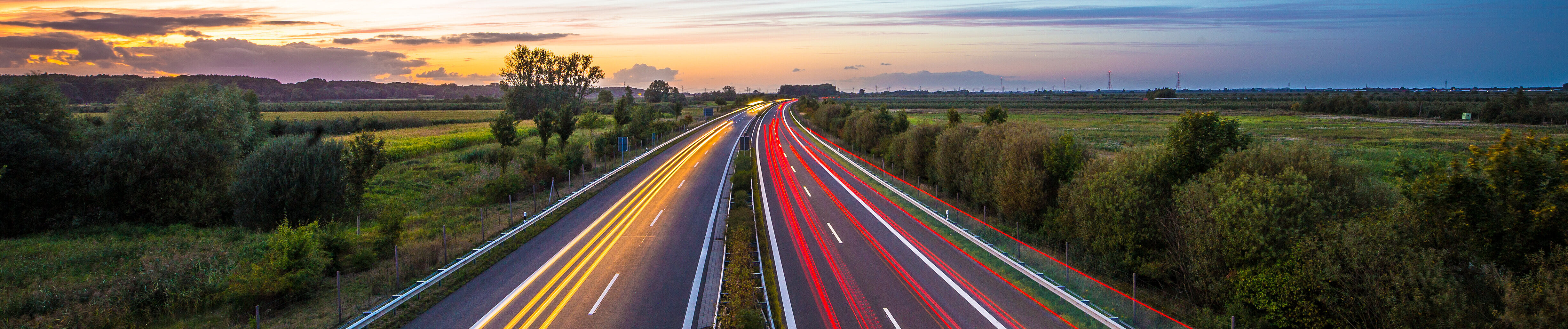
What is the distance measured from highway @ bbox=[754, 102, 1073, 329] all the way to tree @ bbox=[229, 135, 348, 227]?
17926 mm

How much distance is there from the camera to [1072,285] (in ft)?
58.1

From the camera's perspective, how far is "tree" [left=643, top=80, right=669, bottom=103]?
187125 mm

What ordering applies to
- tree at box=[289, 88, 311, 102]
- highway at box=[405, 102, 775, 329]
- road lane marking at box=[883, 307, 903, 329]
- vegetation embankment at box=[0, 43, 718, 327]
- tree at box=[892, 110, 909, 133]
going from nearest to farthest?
vegetation embankment at box=[0, 43, 718, 327], road lane marking at box=[883, 307, 903, 329], highway at box=[405, 102, 775, 329], tree at box=[892, 110, 909, 133], tree at box=[289, 88, 311, 102]

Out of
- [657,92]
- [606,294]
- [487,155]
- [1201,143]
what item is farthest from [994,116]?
[657,92]

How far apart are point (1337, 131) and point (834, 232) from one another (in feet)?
219

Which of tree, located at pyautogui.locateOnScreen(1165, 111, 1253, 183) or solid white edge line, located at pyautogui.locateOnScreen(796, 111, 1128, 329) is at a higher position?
tree, located at pyautogui.locateOnScreen(1165, 111, 1253, 183)

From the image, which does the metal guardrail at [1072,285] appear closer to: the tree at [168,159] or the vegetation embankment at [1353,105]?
the vegetation embankment at [1353,105]

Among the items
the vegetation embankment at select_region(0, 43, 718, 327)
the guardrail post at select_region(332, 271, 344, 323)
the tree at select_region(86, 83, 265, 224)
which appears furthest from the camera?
the tree at select_region(86, 83, 265, 224)

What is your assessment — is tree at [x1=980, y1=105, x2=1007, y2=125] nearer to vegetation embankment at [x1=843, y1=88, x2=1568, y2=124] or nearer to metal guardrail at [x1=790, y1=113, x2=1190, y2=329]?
vegetation embankment at [x1=843, y1=88, x2=1568, y2=124]

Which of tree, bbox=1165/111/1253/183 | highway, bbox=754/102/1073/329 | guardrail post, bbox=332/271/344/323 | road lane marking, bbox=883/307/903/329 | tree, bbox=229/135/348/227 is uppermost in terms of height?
tree, bbox=1165/111/1253/183

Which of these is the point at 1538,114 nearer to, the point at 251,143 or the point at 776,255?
the point at 776,255

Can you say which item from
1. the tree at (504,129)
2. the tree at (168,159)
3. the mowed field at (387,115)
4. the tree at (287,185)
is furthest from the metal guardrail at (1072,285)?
the mowed field at (387,115)

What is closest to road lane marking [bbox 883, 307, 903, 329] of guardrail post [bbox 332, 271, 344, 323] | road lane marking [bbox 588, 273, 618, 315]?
road lane marking [bbox 588, 273, 618, 315]

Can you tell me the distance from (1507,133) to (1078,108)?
5375 inches
